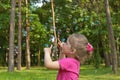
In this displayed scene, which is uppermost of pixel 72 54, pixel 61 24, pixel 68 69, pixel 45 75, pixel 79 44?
pixel 61 24

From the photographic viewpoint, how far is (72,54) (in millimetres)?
3770

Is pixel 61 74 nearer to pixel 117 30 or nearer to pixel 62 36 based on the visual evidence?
pixel 117 30

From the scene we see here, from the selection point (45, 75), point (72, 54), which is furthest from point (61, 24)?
point (72, 54)

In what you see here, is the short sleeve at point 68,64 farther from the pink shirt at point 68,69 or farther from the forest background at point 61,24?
the forest background at point 61,24

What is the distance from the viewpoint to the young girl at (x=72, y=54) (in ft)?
12.1

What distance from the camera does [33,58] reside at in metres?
50.3

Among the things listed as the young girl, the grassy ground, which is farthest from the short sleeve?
the grassy ground

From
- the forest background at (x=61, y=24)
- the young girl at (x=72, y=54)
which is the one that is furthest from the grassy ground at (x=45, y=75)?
the young girl at (x=72, y=54)

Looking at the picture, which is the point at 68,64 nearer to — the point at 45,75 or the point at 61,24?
the point at 45,75

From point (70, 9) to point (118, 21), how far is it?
30.3ft

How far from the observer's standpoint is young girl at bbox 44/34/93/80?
3.69 meters

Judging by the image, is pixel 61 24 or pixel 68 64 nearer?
pixel 68 64

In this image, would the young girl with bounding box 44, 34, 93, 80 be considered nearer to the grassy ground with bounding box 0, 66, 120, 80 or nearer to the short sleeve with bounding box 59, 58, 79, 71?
the short sleeve with bounding box 59, 58, 79, 71

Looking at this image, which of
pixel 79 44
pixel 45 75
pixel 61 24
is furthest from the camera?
pixel 61 24
